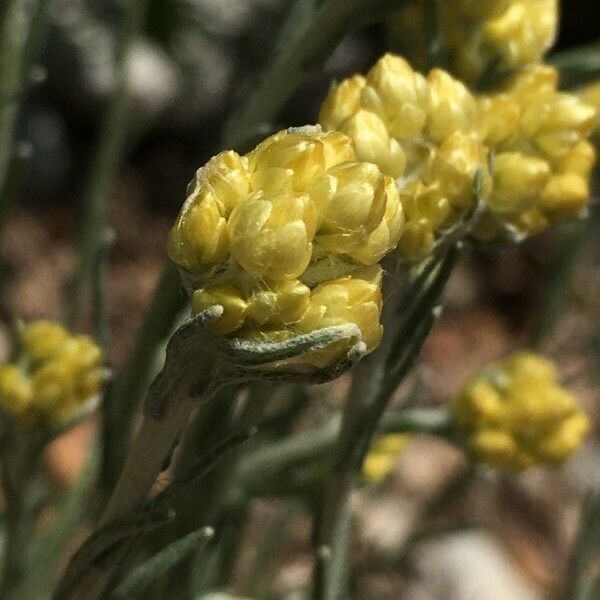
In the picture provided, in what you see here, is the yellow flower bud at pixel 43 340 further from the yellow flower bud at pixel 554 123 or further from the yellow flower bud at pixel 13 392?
the yellow flower bud at pixel 554 123

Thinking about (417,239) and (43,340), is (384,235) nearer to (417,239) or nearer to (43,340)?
(417,239)

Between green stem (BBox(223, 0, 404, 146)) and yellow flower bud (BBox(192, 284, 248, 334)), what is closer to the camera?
yellow flower bud (BBox(192, 284, 248, 334))

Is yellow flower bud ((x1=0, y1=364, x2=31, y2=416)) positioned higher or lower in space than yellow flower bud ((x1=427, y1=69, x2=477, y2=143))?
lower

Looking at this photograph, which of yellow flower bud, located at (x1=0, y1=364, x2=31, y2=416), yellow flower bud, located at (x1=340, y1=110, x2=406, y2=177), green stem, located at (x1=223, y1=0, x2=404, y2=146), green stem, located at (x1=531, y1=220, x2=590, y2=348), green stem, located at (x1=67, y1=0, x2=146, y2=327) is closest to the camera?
yellow flower bud, located at (x1=340, y1=110, x2=406, y2=177)

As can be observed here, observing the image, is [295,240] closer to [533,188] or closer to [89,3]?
[533,188]

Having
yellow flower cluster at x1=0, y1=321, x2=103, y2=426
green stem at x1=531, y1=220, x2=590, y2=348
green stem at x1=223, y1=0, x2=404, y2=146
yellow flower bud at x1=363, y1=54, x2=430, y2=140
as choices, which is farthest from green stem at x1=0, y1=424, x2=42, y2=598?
green stem at x1=531, y1=220, x2=590, y2=348

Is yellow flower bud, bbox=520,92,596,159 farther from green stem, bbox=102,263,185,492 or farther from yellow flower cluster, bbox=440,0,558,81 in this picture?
green stem, bbox=102,263,185,492

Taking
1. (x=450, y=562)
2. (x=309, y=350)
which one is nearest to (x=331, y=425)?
(x=309, y=350)
